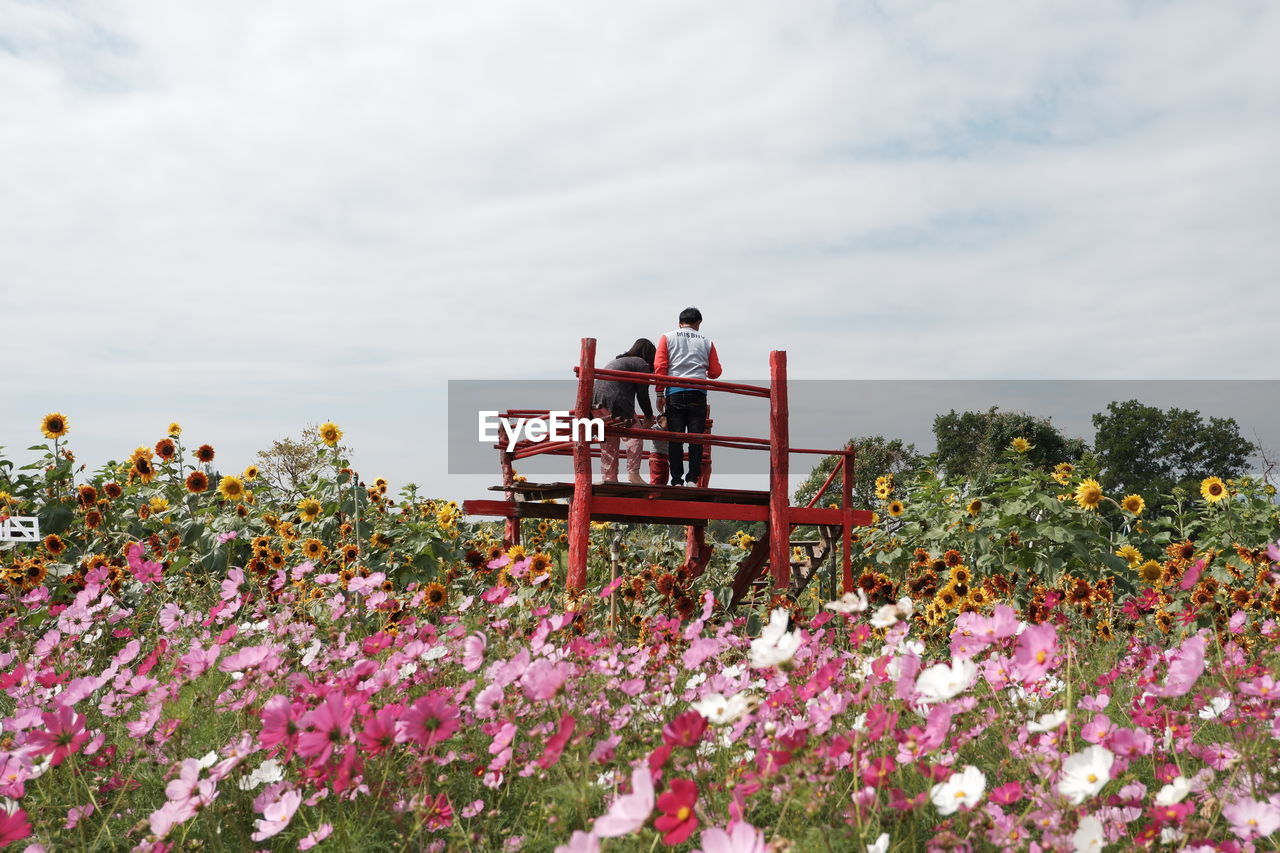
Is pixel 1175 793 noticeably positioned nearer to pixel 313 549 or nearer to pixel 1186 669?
pixel 1186 669

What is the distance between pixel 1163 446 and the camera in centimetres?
4359

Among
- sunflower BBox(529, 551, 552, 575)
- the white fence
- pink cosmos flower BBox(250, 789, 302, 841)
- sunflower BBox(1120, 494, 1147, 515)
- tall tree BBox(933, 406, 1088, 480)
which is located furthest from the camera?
tall tree BBox(933, 406, 1088, 480)

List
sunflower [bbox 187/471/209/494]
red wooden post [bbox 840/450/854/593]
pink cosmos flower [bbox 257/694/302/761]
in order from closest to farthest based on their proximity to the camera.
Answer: pink cosmos flower [bbox 257/694/302/761] → red wooden post [bbox 840/450/854/593] → sunflower [bbox 187/471/209/494]

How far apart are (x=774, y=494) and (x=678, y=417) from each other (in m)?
1.05

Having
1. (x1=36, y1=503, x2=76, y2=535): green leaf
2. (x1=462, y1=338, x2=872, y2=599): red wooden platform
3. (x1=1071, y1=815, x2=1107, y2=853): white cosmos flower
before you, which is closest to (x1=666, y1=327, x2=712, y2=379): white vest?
(x1=462, y1=338, x2=872, y2=599): red wooden platform

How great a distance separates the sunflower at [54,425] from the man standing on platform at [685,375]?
494 centimetres

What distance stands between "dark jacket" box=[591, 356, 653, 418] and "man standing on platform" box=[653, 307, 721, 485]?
15 cm

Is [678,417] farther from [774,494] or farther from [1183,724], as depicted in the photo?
[1183,724]

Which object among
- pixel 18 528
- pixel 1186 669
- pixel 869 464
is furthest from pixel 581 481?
pixel 869 464

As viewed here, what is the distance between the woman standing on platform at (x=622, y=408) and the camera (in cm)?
724

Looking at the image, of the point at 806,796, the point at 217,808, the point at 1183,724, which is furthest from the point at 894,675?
the point at 217,808

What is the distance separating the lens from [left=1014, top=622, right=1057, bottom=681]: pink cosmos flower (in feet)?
6.77

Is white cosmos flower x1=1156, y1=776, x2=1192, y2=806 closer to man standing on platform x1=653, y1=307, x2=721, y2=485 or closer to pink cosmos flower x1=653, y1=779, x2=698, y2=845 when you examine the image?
Result: pink cosmos flower x1=653, y1=779, x2=698, y2=845

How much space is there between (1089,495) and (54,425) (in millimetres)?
8133
